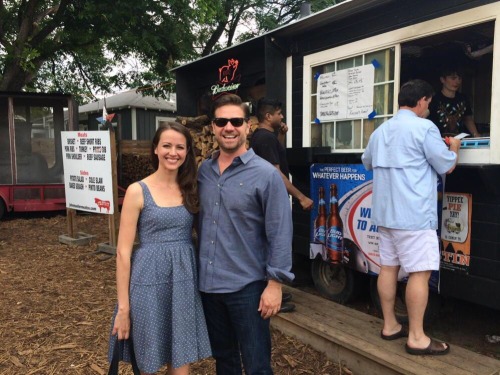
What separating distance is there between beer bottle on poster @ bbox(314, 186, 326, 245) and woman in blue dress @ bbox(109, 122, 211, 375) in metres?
2.26

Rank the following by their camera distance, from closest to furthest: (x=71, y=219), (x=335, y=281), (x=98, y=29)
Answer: (x=335, y=281) < (x=71, y=219) < (x=98, y=29)

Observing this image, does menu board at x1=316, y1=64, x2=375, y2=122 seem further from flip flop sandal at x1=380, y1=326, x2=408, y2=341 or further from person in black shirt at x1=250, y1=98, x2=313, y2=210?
flip flop sandal at x1=380, y1=326, x2=408, y2=341

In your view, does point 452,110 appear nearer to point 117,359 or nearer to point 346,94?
point 346,94

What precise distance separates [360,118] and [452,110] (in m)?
1.03

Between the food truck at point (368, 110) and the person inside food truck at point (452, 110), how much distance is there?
0.23 meters

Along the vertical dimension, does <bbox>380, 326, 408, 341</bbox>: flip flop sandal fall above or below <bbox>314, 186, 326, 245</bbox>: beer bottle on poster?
below

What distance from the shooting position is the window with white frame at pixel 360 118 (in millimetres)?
3703

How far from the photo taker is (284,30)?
4.35m

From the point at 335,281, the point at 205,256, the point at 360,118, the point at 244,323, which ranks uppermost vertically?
the point at 360,118

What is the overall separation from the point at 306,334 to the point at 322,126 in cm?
198

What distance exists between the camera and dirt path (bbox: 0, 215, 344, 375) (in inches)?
126

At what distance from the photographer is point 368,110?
12.6 ft

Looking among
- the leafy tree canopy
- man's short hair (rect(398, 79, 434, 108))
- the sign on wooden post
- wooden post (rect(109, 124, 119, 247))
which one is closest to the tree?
the leafy tree canopy

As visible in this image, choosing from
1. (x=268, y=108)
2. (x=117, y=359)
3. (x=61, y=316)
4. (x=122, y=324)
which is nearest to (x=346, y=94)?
(x=268, y=108)
